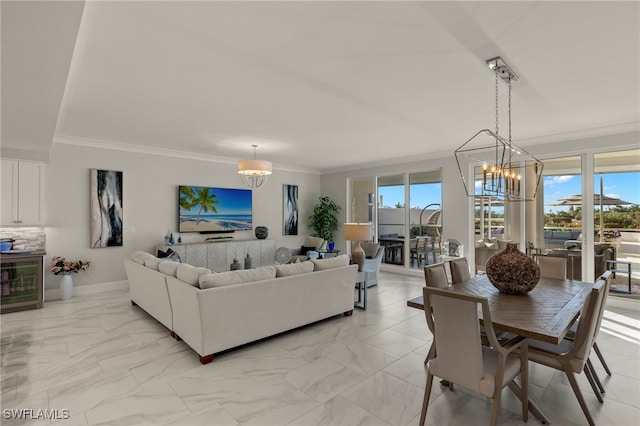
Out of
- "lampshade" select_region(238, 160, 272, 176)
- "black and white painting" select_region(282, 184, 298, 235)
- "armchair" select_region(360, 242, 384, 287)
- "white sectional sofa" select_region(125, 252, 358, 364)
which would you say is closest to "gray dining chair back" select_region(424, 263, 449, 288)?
"white sectional sofa" select_region(125, 252, 358, 364)

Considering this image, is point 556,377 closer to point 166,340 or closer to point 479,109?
point 479,109

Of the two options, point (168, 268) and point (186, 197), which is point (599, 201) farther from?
point (186, 197)

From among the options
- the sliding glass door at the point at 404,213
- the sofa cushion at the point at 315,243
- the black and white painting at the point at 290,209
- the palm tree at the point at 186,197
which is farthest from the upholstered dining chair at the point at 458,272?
the black and white painting at the point at 290,209

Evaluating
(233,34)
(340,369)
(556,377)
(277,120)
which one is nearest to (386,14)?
(233,34)

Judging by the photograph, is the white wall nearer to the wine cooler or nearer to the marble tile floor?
the wine cooler

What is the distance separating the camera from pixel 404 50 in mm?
2484

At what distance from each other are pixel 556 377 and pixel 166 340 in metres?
3.83

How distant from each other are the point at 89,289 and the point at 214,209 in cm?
259

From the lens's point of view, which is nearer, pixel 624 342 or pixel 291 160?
pixel 624 342

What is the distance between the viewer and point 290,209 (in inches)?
327

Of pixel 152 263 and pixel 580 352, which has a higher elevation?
pixel 152 263

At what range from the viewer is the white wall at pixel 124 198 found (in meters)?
5.12

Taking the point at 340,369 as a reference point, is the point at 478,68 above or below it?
above

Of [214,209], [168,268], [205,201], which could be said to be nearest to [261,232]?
[214,209]
